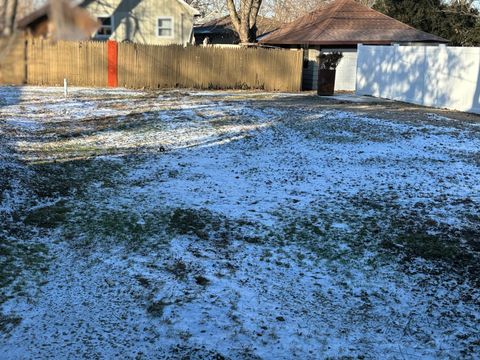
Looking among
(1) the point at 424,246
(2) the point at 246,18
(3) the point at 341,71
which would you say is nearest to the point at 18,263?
(1) the point at 424,246

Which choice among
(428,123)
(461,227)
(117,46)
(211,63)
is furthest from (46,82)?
(461,227)

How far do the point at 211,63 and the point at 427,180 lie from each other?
1674cm

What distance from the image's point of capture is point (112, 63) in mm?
22281

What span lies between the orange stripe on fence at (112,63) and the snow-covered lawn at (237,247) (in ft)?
38.6

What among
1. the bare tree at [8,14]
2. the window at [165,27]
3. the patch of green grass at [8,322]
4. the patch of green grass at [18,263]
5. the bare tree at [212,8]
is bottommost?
the patch of green grass at [8,322]

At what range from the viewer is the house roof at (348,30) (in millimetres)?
24547

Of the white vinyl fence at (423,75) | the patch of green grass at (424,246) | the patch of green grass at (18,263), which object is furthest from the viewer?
the white vinyl fence at (423,75)

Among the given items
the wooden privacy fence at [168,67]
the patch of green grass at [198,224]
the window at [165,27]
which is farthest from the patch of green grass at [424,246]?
the window at [165,27]

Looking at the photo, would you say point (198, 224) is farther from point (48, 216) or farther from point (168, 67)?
point (168, 67)

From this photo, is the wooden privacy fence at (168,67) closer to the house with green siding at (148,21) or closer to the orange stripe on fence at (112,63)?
the orange stripe on fence at (112,63)

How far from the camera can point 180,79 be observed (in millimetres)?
23203

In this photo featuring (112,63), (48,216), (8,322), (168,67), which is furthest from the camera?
→ (168,67)

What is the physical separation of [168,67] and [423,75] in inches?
433

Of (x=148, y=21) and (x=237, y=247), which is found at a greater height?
(x=148, y=21)
